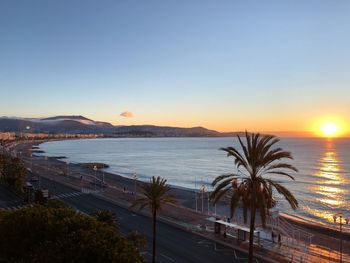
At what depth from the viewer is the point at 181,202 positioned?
6662 cm

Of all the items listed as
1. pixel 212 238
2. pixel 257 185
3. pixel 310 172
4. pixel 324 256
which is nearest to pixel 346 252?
pixel 324 256

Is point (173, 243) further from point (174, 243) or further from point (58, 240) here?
point (58, 240)

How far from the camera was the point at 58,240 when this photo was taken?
49.2 ft

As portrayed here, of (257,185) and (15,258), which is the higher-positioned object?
(257,185)

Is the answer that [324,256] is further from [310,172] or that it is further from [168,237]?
[310,172]

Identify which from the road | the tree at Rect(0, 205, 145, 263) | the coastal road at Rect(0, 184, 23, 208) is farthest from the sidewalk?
the tree at Rect(0, 205, 145, 263)

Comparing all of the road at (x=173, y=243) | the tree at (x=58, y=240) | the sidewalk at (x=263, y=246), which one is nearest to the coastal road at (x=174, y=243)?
the road at (x=173, y=243)

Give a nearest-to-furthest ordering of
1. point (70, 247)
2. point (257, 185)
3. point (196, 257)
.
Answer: point (70, 247)
point (257, 185)
point (196, 257)

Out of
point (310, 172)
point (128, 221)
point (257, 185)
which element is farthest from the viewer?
point (310, 172)

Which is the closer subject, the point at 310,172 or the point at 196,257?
the point at 196,257

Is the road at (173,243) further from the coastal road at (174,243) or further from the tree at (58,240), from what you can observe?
the tree at (58,240)

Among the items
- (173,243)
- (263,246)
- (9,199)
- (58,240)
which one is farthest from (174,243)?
(9,199)

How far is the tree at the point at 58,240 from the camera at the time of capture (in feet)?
46.5

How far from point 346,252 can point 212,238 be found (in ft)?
44.3
